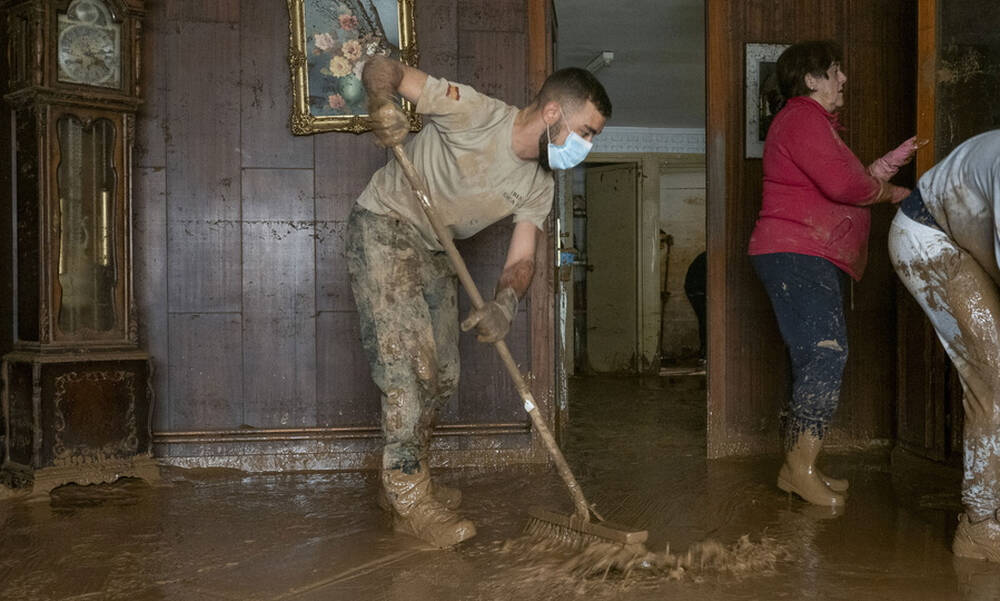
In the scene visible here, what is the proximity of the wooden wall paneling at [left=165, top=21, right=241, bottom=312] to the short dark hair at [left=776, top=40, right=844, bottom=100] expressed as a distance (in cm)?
218

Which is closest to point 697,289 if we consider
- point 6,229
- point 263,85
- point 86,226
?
point 263,85

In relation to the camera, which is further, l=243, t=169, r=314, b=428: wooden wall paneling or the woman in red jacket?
l=243, t=169, r=314, b=428: wooden wall paneling

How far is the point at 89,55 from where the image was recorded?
10.9 ft

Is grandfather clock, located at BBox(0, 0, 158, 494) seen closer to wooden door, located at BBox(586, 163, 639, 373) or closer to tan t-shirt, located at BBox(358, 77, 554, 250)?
tan t-shirt, located at BBox(358, 77, 554, 250)

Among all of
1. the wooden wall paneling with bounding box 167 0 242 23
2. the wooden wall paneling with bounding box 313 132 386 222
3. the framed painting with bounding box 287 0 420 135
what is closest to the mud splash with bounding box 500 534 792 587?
the wooden wall paneling with bounding box 313 132 386 222

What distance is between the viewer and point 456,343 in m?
2.98

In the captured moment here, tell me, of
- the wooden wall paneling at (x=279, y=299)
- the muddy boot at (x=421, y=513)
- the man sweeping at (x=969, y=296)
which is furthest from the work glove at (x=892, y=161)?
the wooden wall paneling at (x=279, y=299)

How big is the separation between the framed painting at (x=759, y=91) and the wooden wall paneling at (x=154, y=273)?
2535 mm

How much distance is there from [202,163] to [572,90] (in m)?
1.84

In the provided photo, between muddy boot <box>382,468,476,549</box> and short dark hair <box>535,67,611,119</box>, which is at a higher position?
short dark hair <box>535,67,611,119</box>

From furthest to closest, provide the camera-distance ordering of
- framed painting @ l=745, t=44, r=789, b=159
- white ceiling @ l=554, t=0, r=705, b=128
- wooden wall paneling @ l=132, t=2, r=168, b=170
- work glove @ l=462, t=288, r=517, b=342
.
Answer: white ceiling @ l=554, t=0, r=705, b=128 → framed painting @ l=745, t=44, r=789, b=159 → wooden wall paneling @ l=132, t=2, r=168, b=170 → work glove @ l=462, t=288, r=517, b=342

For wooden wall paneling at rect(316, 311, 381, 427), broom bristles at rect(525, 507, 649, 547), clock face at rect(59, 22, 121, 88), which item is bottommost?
broom bristles at rect(525, 507, 649, 547)

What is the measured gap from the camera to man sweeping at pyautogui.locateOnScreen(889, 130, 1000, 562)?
224cm

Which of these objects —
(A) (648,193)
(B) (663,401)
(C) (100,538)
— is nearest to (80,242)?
(C) (100,538)
